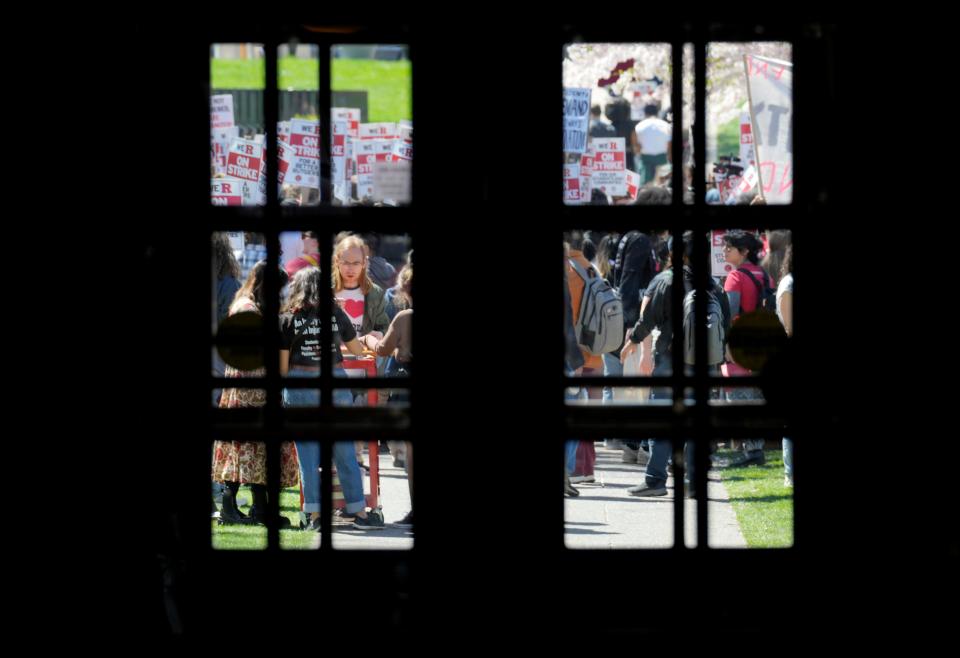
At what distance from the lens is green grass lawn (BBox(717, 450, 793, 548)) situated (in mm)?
6969

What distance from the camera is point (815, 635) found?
9.20 ft

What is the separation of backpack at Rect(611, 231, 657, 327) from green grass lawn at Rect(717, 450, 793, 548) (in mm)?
1275

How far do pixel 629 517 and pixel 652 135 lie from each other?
136 inches

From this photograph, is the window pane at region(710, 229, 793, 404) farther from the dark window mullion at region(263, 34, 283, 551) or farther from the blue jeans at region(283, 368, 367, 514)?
the dark window mullion at region(263, 34, 283, 551)

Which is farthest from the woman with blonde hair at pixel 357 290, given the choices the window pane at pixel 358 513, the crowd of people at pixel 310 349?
the window pane at pixel 358 513

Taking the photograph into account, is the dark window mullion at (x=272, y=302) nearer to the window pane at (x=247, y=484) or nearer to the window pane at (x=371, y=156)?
the window pane at (x=371, y=156)

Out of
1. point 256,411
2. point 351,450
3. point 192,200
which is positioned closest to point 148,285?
point 192,200

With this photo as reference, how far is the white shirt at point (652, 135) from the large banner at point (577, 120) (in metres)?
0.22

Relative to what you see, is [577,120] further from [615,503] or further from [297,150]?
[615,503]

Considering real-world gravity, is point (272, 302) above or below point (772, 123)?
below

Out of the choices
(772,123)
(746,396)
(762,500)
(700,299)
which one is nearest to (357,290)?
(746,396)

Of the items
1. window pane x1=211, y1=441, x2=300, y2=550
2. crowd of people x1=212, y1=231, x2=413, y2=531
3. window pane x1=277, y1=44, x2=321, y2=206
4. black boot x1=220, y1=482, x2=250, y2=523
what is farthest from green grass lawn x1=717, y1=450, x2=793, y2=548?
window pane x1=277, y1=44, x2=321, y2=206

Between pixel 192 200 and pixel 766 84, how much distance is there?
1402 millimetres

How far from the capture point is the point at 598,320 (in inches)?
291
